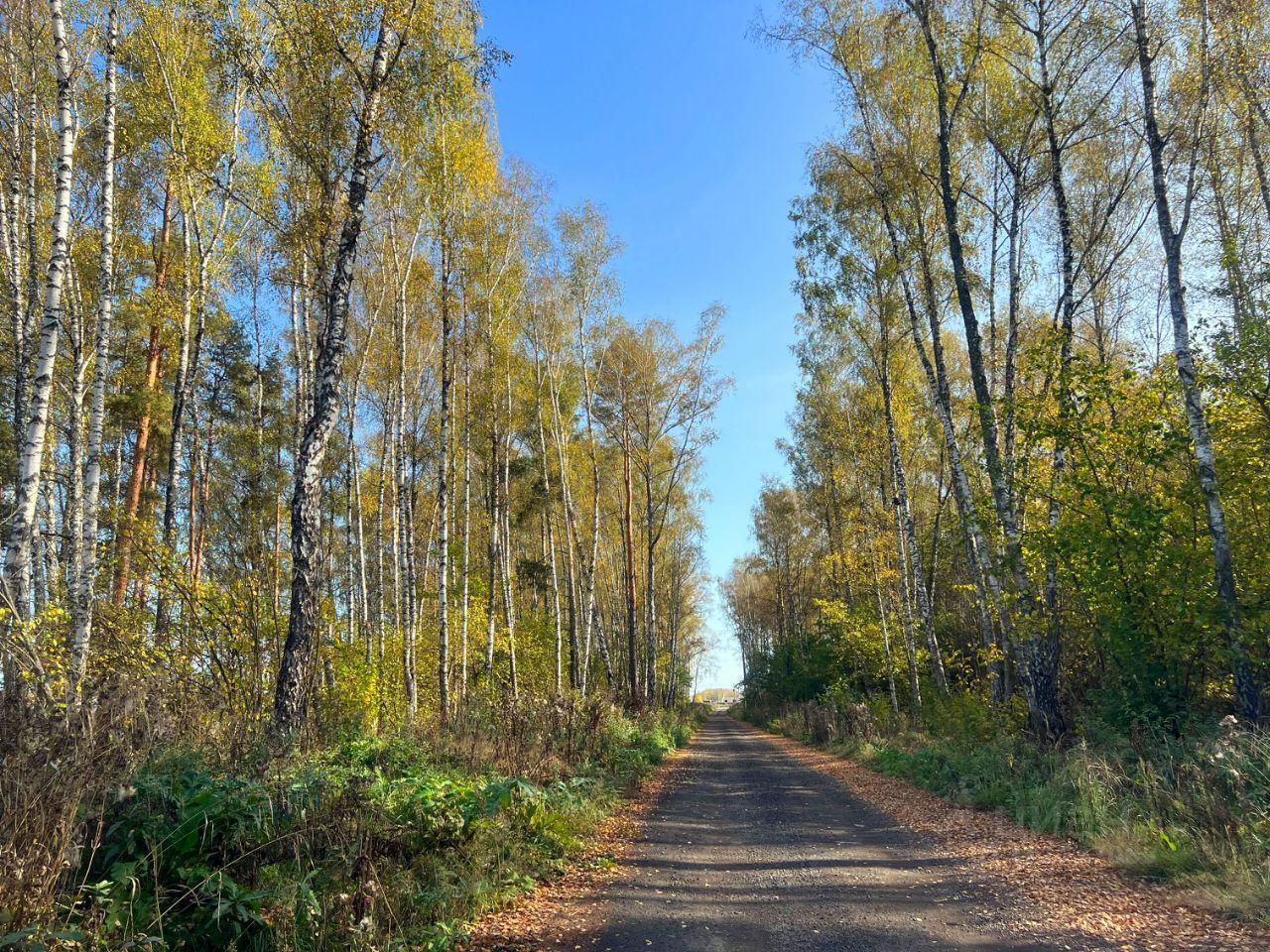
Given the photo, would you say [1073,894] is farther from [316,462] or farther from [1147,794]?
[316,462]

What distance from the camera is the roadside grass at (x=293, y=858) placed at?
3193 mm

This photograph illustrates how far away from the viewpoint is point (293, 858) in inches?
165

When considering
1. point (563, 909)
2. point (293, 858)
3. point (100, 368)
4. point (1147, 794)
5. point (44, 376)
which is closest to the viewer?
point (293, 858)

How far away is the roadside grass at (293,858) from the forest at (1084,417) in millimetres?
5105

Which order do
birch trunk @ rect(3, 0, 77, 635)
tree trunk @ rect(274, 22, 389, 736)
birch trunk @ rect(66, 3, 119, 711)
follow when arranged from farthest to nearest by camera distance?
1. birch trunk @ rect(66, 3, 119, 711)
2. tree trunk @ rect(274, 22, 389, 736)
3. birch trunk @ rect(3, 0, 77, 635)

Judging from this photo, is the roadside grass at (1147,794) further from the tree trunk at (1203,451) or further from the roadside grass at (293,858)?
the roadside grass at (293,858)

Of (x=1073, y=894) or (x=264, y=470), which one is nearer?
(x=1073, y=894)

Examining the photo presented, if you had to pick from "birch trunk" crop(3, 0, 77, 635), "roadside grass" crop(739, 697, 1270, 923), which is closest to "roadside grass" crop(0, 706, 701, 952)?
"birch trunk" crop(3, 0, 77, 635)

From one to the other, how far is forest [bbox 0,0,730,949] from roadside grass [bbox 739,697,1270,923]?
489 cm

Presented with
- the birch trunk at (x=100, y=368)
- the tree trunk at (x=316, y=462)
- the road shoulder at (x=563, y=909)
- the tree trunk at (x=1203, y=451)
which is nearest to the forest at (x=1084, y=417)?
the tree trunk at (x=1203, y=451)

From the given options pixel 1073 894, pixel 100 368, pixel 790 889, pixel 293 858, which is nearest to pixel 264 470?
pixel 100 368

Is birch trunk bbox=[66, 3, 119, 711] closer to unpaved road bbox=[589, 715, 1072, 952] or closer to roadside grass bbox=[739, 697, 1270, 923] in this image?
unpaved road bbox=[589, 715, 1072, 952]

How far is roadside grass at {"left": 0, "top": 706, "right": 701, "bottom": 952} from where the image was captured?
10.5 ft

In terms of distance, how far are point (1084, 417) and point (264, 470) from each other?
1890 cm
